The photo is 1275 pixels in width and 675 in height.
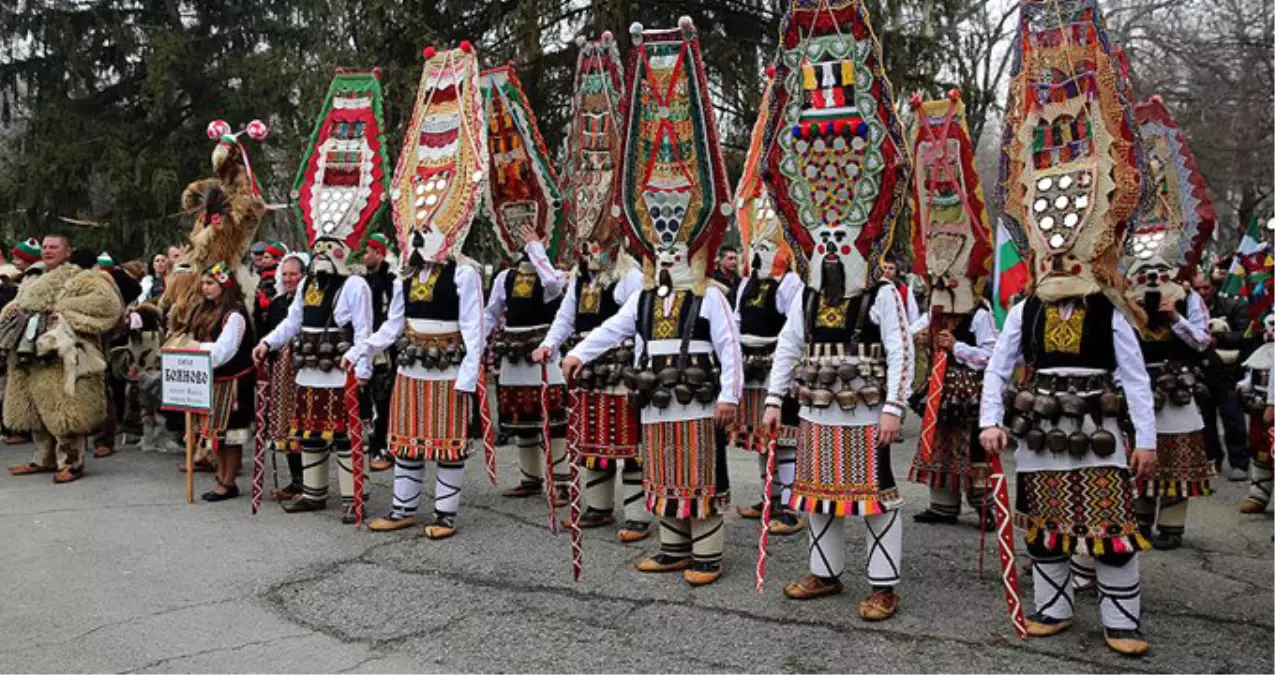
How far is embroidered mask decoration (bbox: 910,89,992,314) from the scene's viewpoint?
642 cm

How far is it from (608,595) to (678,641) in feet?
2.65

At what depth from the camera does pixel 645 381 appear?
18.1ft

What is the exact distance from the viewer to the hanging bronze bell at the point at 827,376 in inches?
195

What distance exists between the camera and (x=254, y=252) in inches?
473

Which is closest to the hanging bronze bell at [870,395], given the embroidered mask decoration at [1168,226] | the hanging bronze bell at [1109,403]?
the hanging bronze bell at [1109,403]

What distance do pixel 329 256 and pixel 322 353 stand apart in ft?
2.37

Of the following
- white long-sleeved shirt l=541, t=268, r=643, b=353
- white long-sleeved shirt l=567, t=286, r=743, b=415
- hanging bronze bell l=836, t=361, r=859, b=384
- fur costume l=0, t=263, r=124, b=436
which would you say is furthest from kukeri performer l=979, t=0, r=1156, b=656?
fur costume l=0, t=263, r=124, b=436

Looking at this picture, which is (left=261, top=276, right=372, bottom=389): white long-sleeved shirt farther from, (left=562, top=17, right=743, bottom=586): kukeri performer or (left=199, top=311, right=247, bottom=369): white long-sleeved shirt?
(left=562, top=17, right=743, bottom=586): kukeri performer

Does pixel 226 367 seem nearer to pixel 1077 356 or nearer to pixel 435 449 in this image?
pixel 435 449

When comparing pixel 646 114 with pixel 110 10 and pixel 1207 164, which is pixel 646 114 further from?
pixel 1207 164

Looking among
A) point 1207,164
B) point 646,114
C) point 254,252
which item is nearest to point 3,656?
point 646,114

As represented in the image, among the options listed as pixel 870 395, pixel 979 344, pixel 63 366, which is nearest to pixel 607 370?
pixel 870 395

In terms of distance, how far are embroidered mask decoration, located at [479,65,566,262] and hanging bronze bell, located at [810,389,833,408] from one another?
339cm

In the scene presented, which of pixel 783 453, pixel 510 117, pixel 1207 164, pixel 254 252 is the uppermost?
pixel 1207 164
